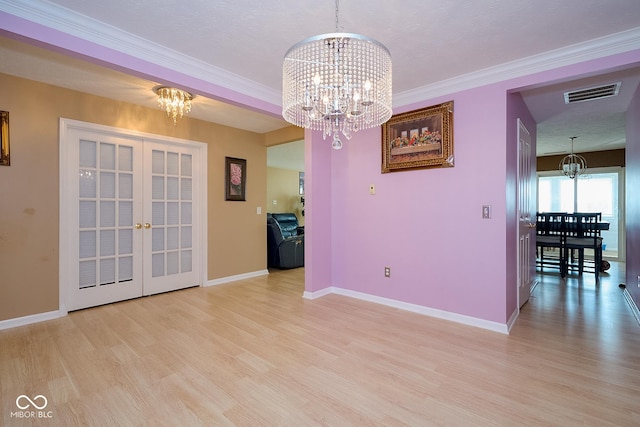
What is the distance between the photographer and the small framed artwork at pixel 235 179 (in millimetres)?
4676

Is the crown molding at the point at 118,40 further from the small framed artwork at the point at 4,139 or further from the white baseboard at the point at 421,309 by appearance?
the white baseboard at the point at 421,309

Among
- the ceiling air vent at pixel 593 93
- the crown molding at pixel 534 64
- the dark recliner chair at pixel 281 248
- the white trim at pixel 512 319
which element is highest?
the crown molding at pixel 534 64

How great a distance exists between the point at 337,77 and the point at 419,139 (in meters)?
1.80

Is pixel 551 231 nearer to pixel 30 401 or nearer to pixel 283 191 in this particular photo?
pixel 283 191

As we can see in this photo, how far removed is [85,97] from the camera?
333 centimetres

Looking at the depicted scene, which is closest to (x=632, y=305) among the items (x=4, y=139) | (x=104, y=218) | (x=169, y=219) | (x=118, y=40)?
(x=118, y=40)

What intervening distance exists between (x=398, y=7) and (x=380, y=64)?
0.47 m

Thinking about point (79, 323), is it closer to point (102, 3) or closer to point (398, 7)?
point (102, 3)

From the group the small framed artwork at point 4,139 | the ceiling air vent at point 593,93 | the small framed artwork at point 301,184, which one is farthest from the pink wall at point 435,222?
the small framed artwork at point 301,184

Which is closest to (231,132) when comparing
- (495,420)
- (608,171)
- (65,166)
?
(65,166)

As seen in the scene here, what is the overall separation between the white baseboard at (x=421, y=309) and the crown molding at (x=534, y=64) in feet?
7.37

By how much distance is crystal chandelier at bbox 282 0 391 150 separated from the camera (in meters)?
1.68

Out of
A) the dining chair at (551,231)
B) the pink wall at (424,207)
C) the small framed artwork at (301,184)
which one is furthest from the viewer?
the small framed artwork at (301,184)

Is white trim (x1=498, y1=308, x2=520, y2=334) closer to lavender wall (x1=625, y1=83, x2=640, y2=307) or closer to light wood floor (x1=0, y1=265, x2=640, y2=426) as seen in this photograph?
light wood floor (x1=0, y1=265, x2=640, y2=426)
